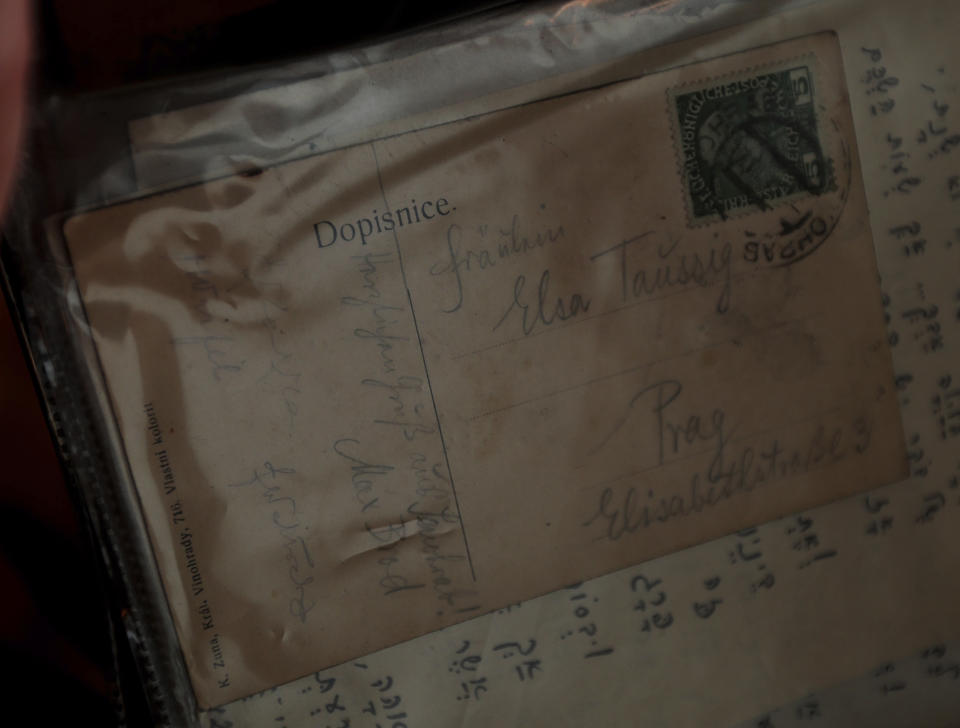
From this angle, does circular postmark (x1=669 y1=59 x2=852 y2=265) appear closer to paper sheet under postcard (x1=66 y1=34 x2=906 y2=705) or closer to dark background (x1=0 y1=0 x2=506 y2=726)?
paper sheet under postcard (x1=66 y1=34 x2=906 y2=705)

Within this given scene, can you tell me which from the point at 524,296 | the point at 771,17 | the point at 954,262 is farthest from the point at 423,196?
the point at 954,262

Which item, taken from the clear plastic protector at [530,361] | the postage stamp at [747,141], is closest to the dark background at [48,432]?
the clear plastic protector at [530,361]

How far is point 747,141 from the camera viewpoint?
16.0 inches

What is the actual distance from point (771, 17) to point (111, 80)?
349 millimetres

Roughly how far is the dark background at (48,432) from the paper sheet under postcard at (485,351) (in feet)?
0.14

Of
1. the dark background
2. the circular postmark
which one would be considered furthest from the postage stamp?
the dark background

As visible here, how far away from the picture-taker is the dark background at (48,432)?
14.3 inches

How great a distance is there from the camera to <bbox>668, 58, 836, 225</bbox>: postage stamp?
40 centimetres

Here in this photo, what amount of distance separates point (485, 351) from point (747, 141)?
186mm

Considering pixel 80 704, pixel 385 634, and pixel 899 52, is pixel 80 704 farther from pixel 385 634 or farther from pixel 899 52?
pixel 899 52

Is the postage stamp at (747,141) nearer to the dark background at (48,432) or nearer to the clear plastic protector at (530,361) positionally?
the clear plastic protector at (530,361)

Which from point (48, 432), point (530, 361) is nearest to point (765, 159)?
point (530, 361)

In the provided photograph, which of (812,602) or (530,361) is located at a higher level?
(530,361)

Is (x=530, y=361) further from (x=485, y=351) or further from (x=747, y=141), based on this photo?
(x=747, y=141)
